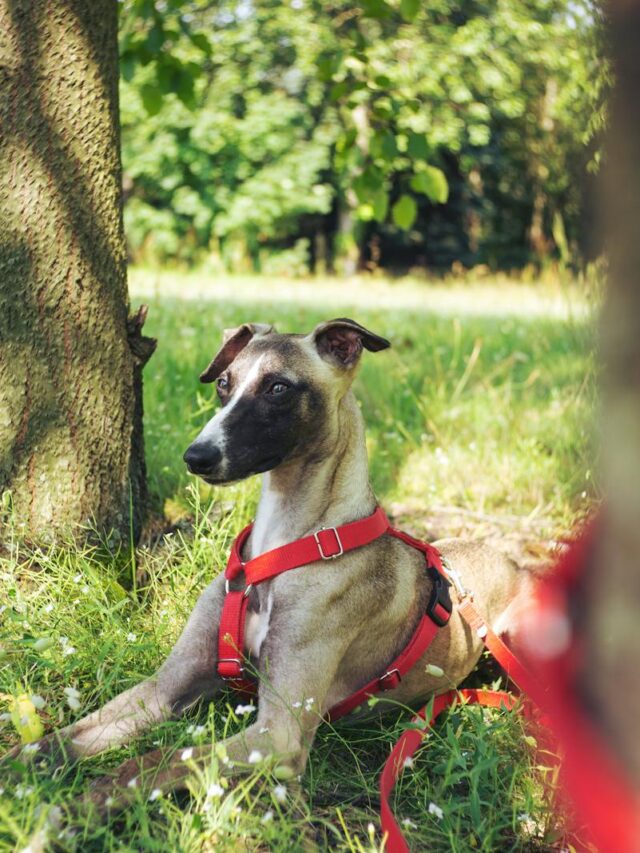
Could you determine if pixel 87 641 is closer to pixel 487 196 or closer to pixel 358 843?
pixel 358 843

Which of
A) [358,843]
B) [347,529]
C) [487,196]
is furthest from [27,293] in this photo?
[487,196]

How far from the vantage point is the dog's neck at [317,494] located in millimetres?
2877

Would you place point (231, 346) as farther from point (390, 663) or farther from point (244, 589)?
point (390, 663)

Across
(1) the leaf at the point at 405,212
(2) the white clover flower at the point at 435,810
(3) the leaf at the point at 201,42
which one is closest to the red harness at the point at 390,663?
(2) the white clover flower at the point at 435,810

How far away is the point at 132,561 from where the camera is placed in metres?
3.37

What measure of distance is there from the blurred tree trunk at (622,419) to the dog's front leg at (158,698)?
1.67 meters

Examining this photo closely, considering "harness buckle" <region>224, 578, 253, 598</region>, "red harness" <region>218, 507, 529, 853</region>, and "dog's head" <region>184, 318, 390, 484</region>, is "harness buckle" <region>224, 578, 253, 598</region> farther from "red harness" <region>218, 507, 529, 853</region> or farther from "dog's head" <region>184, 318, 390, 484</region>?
"dog's head" <region>184, 318, 390, 484</region>

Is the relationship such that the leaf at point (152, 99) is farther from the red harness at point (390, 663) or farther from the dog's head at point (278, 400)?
the red harness at point (390, 663)

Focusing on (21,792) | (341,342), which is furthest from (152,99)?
(21,792)

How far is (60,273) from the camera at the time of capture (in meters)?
3.29

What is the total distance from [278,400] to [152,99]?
9.37 ft

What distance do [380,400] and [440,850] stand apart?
3991 millimetres

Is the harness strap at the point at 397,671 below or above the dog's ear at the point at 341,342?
below

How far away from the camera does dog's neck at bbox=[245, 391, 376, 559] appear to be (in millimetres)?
2877
